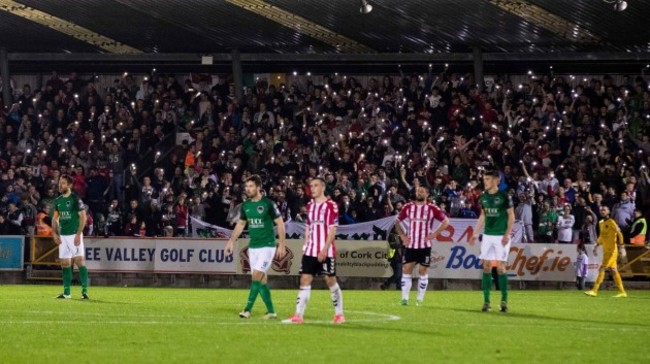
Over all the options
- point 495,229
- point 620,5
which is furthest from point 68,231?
point 620,5

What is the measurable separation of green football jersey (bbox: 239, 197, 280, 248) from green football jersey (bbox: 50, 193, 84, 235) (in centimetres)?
668

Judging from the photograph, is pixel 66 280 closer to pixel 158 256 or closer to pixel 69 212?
pixel 69 212

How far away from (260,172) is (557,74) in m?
11.5

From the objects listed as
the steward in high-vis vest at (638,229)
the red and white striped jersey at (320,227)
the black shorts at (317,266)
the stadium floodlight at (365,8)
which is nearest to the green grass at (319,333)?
the black shorts at (317,266)

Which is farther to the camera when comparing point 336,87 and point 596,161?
point 336,87

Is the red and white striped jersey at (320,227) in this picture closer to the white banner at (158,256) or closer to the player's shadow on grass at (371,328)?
the player's shadow on grass at (371,328)

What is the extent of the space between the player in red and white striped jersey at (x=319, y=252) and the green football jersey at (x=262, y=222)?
0.76 meters

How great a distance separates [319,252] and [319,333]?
1.89 m

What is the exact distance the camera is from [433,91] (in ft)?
122

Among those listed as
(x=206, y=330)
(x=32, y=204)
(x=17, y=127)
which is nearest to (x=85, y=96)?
(x=17, y=127)

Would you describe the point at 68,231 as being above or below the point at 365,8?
below

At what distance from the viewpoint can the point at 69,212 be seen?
23219 millimetres

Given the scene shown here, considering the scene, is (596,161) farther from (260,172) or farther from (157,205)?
(157,205)

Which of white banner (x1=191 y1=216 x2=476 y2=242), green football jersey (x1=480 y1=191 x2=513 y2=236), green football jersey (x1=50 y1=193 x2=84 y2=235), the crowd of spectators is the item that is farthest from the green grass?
the crowd of spectators
